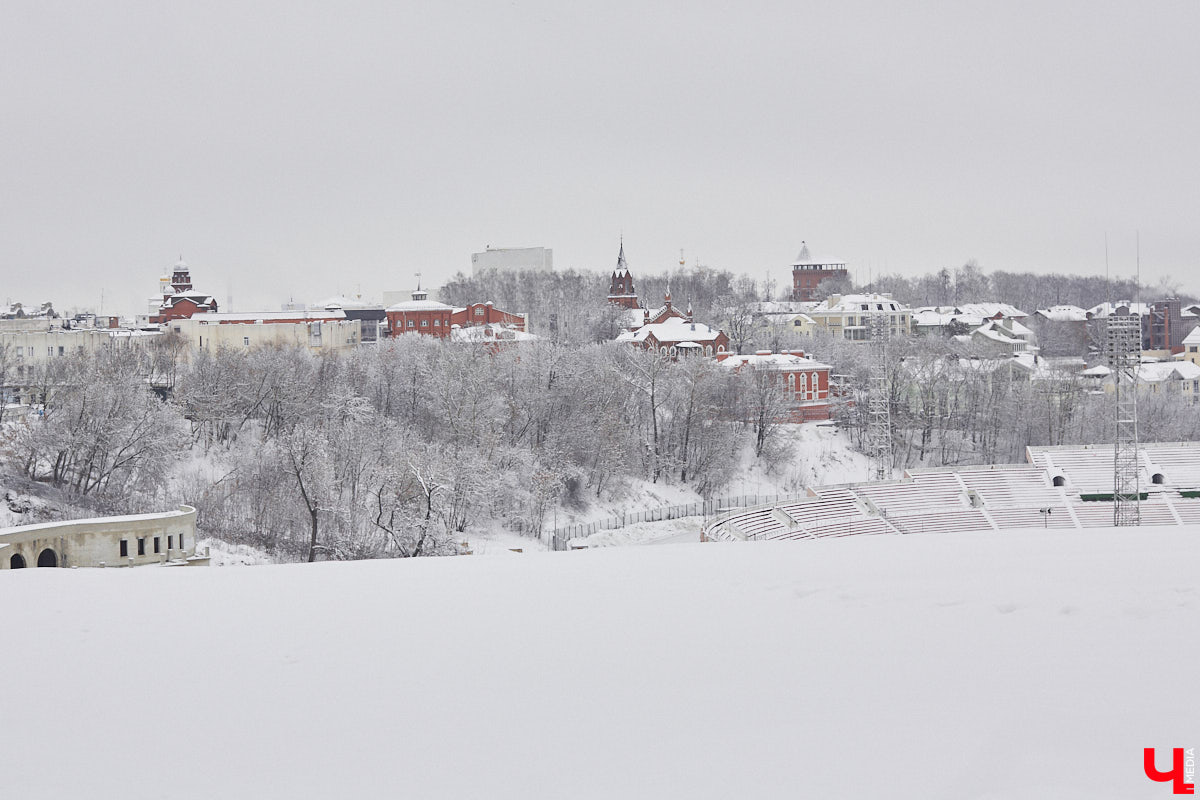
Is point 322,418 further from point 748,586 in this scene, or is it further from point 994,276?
point 994,276

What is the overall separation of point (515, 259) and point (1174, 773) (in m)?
108

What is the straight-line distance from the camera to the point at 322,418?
40062 mm

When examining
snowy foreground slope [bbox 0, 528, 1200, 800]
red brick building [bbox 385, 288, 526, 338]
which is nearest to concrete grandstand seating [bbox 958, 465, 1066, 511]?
snowy foreground slope [bbox 0, 528, 1200, 800]

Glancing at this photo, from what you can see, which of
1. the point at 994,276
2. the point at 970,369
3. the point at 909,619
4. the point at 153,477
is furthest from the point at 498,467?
the point at 994,276

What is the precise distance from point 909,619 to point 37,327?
6450cm

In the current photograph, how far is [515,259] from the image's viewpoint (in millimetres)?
110188

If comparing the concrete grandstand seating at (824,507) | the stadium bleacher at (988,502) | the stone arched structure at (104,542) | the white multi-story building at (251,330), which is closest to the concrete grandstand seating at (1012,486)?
the stadium bleacher at (988,502)

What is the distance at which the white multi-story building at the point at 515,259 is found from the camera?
358 ft

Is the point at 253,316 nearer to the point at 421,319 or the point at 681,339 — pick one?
the point at 421,319

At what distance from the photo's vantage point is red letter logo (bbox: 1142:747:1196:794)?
3.91 metres

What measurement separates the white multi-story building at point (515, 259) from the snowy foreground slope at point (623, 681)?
103 metres

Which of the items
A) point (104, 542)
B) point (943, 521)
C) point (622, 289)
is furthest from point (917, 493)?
point (622, 289)

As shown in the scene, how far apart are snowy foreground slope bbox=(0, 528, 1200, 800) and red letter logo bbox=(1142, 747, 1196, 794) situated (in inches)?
2.4

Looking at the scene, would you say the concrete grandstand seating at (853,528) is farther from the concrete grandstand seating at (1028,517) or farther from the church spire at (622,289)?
the church spire at (622,289)
